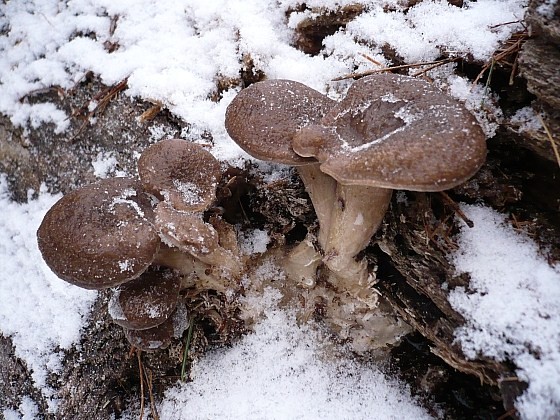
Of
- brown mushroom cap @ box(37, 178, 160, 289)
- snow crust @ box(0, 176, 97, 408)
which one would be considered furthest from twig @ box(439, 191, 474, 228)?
snow crust @ box(0, 176, 97, 408)

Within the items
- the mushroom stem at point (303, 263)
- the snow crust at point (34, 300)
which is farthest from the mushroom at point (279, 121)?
the snow crust at point (34, 300)

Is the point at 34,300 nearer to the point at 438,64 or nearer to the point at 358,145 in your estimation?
the point at 358,145

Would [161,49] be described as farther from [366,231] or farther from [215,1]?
[366,231]

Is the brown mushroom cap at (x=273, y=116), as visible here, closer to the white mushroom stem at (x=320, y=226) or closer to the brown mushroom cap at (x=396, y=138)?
the brown mushroom cap at (x=396, y=138)

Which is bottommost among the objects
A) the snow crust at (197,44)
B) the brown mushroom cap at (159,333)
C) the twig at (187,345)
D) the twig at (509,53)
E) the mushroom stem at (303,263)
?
the twig at (187,345)

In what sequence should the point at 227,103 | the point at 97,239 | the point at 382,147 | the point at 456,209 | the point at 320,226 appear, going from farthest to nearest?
the point at 227,103 < the point at 320,226 < the point at 456,209 < the point at 97,239 < the point at 382,147

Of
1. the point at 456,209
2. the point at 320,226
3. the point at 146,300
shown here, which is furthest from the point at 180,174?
the point at 456,209
